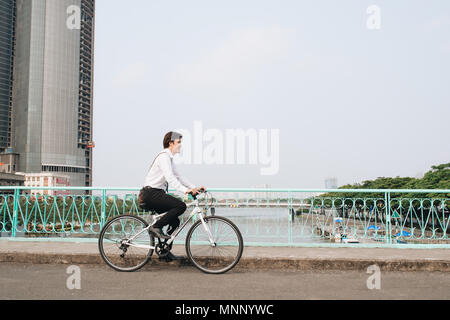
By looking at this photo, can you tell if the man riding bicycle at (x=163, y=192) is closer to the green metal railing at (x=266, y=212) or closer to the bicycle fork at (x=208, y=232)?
the bicycle fork at (x=208, y=232)

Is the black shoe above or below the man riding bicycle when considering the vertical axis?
below

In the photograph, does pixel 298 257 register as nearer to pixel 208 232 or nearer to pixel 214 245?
pixel 214 245

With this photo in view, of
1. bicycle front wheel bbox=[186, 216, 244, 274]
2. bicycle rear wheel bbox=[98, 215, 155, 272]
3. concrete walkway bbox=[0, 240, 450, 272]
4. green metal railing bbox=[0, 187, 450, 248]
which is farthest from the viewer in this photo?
green metal railing bbox=[0, 187, 450, 248]

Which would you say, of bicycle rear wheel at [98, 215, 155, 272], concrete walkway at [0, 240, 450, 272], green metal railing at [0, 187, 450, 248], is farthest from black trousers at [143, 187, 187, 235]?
green metal railing at [0, 187, 450, 248]

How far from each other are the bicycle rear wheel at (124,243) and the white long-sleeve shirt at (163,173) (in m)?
0.50

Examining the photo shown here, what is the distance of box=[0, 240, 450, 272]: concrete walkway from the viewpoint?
5.11 meters

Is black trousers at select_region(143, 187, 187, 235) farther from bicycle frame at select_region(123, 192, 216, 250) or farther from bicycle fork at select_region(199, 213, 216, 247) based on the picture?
bicycle fork at select_region(199, 213, 216, 247)

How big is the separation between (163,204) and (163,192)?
0.16m

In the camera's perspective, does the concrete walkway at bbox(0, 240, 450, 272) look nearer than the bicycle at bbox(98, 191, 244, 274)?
No

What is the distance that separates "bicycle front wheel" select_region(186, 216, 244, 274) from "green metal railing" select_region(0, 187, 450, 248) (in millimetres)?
1660

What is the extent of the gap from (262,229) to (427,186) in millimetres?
53167

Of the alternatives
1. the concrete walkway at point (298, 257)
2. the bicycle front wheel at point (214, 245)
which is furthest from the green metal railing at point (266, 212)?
the bicycle front wheel at point (214, 245)

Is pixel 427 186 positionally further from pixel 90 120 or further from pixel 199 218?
pixel 90 120
